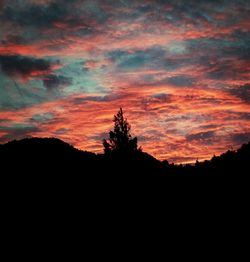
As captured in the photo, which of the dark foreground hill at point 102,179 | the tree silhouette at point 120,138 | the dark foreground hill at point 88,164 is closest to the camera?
the dark foreground hill at point 102,179

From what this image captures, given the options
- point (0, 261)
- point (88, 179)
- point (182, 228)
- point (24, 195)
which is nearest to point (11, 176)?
point (24, 195)

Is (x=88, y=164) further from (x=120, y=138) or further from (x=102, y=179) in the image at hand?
(x=120, y=138)

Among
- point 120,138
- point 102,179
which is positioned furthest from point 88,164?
point 120,138

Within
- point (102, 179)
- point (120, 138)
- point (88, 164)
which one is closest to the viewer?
point (102, 179)

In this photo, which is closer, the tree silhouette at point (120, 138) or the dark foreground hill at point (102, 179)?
the dark foreground hill at point (102, 179)

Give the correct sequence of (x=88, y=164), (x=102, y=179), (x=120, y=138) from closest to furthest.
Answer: (x=102, y=179)
(x=88, y=164)
(x=120, y=138)

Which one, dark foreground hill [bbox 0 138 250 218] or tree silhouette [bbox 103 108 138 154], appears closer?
dark foreground hill [bbox 0 138 250 218]

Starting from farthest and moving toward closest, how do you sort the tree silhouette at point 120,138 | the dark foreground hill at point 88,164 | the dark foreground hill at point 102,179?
1. the tree silhouette at point 120,138
2. the dark foreground hill at point 88,164
3. the dark foreground hill at point 102,179

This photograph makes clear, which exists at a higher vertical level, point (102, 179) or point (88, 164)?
point (88, 164)

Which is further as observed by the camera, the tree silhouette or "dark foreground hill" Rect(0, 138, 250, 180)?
the tree silhouette

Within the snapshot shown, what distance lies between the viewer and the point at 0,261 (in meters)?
17.3

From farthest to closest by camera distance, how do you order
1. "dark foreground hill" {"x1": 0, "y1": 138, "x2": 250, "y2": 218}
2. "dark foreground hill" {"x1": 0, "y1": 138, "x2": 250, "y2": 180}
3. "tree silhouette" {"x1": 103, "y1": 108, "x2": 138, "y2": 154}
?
1. "tree silhouette" {"x1": 103, "y1": 108, "x2": 138, "y2": 154}
2. "dark foreground hill" {"x1": 0, "y1": 138, "x2": 250, "y2": 180}
3. "dark foreground hill" {"x1": 0, "y1": 138, "x2": 250, "y2": 218}

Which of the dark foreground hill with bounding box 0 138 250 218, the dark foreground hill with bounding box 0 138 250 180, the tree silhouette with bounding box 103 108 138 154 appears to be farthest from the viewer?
the tree silhouette with bounding box 103 108 138 154

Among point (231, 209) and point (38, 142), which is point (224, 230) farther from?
point (38, 142)
